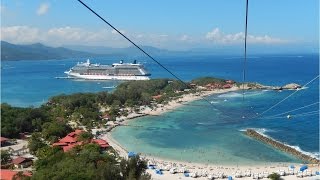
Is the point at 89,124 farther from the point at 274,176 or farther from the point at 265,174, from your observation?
the point at 274,176

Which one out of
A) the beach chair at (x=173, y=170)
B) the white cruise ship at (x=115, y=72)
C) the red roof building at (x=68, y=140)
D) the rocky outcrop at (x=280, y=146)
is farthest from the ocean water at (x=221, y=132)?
the white cruise ship at (x=115, y=72)

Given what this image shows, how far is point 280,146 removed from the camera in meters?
16.0

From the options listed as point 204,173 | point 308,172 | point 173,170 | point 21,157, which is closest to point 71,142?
point 21,157

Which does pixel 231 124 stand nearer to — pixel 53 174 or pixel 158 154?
pixel 158 154

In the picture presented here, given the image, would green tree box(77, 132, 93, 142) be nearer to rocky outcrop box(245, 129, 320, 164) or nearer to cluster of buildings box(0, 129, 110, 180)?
cluster of buildings box(0, 129, 110, 180)

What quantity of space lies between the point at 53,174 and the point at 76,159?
6.09 feet

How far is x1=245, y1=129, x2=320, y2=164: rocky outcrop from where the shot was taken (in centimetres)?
1443

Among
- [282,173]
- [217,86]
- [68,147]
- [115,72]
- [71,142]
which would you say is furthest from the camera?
[115,72]

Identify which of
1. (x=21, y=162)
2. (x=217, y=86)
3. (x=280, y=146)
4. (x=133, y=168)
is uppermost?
(x=217, y=86)

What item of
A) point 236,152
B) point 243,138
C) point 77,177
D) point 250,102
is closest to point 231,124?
point 243,138

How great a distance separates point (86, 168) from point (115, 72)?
4035 cm

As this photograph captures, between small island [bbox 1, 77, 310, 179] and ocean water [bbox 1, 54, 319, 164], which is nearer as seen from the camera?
small island [bbox 1, 77, 310, 179]

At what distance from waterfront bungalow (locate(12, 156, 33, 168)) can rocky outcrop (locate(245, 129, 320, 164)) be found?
9.05 metres

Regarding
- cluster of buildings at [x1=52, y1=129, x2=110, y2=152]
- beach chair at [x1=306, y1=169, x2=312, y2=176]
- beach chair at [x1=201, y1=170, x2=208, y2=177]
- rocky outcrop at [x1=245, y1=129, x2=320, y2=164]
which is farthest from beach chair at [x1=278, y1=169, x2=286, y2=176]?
cluster of buildings at [x1=52, y1=129, x2=110, y2=152]
